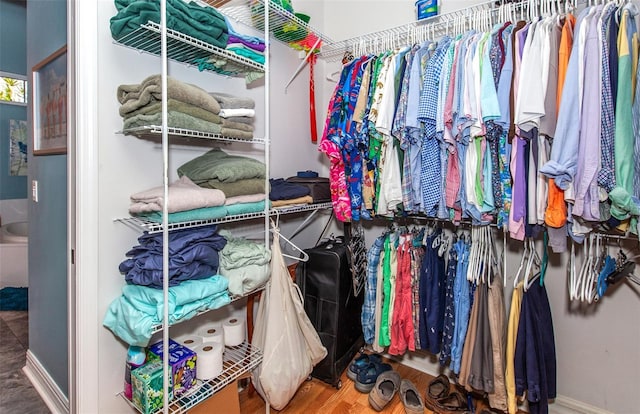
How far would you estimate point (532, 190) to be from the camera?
1.26 meters

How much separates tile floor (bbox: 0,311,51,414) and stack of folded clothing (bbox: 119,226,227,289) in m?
1.16

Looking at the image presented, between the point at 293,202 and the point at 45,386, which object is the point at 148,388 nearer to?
the point at 293,202

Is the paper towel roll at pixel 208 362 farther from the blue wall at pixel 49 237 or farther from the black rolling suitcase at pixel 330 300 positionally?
the blue wall at pixel 49 237

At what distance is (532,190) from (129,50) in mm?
1651

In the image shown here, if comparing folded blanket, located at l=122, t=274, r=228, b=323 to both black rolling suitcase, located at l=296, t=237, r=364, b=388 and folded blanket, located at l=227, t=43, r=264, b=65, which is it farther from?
folded blanket, located at l=227, t=43, r=264, b=65

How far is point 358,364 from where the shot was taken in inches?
77.4

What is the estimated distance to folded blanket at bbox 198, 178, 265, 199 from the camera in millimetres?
1357

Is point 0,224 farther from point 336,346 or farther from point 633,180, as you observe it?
point 633,180

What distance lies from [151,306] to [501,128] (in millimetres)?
1471

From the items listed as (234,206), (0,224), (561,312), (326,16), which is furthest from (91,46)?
(0,224)

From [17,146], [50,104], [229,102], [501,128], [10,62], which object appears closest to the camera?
[501,128]

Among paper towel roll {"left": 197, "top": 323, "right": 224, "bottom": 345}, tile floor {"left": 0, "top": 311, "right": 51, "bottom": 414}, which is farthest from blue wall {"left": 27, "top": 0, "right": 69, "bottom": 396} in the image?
paper towel roll {"left": 197, "top": 323, "right": 224, "bottom": 345}

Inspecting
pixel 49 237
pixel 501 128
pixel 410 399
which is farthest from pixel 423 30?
pixel 49 237

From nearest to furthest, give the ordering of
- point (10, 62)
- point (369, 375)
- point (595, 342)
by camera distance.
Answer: point (595, 342), point (369, 375), point (10, 62)
